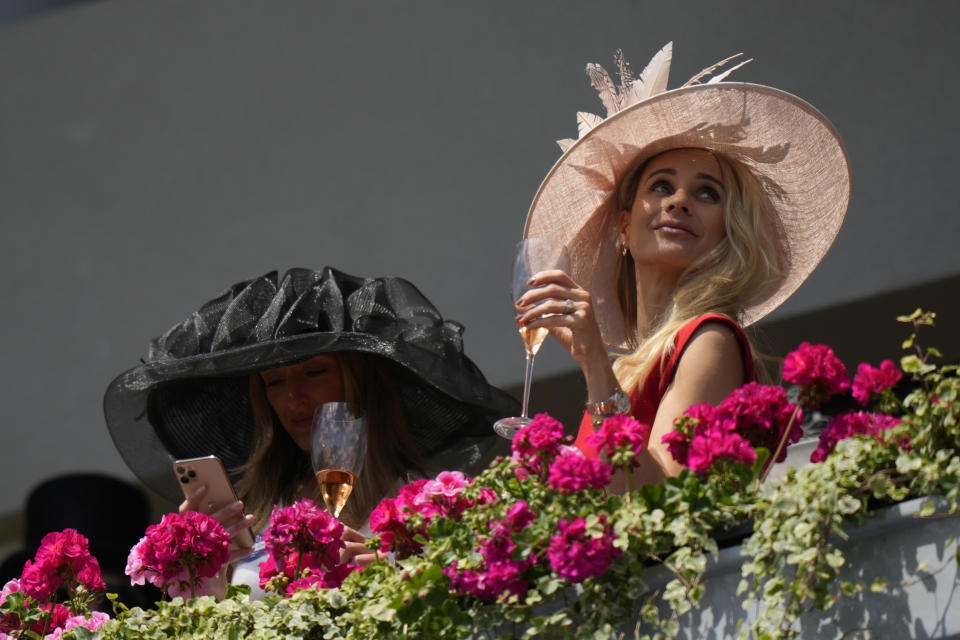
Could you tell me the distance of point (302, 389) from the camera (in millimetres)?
2932

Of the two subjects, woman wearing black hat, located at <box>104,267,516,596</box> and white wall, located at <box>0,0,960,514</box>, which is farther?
white wall, located at <box>0,0,960,514</box>

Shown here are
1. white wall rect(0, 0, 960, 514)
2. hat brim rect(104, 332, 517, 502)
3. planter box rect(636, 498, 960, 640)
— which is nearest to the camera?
planter box rect(636, 498, 960, 640)

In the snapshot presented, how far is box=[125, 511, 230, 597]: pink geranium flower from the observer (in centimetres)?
185

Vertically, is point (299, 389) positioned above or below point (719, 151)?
below

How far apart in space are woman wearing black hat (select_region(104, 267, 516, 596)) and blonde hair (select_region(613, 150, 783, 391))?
57 cm

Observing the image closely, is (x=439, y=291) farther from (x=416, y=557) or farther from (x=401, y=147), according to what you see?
(x=416, y=557)

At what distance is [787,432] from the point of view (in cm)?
157

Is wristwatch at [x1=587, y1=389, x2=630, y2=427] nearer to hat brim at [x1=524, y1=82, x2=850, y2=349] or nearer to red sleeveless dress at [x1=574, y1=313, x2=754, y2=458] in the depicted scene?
red sleeveless dress at [x1=574, y1=313, x2=754, y2=458]

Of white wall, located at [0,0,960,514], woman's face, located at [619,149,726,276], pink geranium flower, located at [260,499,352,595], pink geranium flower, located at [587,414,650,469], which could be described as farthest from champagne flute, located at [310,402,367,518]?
white wall, located at [0,0,960,514]

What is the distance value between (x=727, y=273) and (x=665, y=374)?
0.98 ft

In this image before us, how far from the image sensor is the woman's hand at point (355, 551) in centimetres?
202

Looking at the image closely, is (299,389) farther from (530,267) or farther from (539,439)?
(539,439)

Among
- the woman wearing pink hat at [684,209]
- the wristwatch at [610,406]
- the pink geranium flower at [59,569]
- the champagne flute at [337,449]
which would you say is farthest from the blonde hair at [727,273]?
the pink geranium flower at [59,569]

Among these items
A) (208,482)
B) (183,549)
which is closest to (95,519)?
(208,482)
